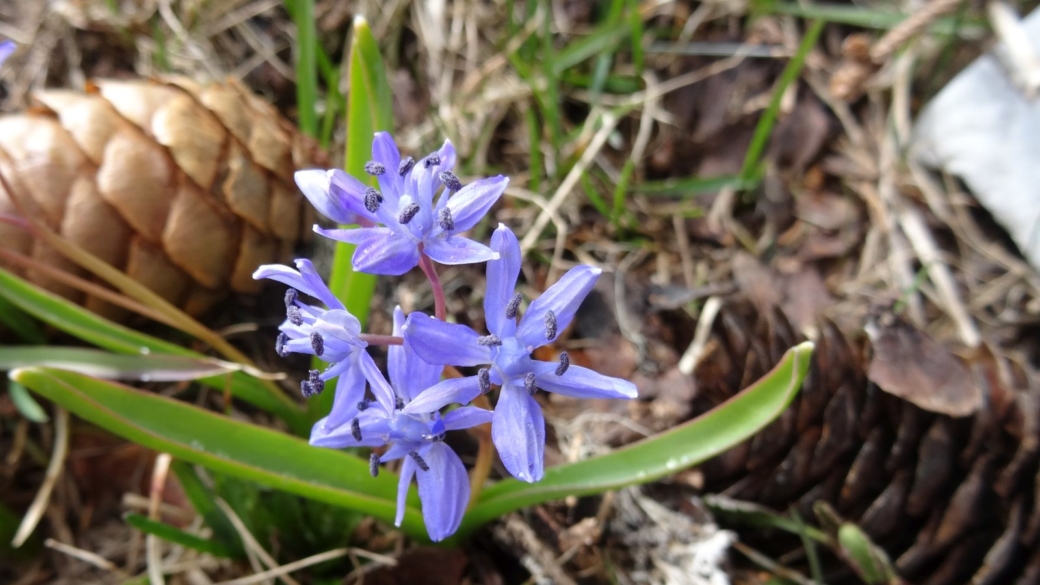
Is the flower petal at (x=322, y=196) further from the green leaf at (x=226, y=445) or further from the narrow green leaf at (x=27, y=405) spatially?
the narrow green leaf at (x=27, y=405)

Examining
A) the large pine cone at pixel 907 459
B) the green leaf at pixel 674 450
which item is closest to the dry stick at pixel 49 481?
the green leaf at pixel 674 450

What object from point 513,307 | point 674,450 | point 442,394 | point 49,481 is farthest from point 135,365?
point 674,450

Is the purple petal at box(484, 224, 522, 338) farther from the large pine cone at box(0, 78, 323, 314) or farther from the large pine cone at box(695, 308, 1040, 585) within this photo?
the large pine cone at box(0, 78, 323, 314)

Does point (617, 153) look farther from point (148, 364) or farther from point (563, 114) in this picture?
point (148, 364)

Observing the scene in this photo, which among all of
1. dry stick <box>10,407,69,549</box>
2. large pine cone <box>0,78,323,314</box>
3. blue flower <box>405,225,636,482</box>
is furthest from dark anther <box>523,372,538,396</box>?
dry stick <box>10,407,69,549</box>

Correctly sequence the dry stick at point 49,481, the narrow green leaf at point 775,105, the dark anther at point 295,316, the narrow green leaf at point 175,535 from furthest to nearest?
1. the narrow green leaf at point 775,105
2. the dry stick at point 49,481
3. the narrow green leaf at point 175,535
4. the dark anther at point 295,316

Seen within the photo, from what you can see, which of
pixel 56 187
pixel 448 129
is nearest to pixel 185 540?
pixel 56 187
